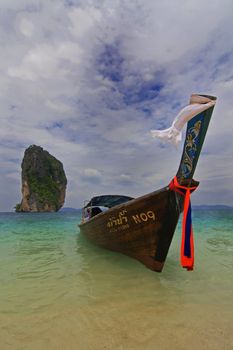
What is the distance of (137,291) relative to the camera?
3912mm

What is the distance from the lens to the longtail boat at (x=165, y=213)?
3835 millimetres

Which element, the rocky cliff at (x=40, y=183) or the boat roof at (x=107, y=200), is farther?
Answer: the rocky cliff at (x=40, y=183)

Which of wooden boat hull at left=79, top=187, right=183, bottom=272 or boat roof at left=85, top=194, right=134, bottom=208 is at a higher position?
boat roof at left=85, top=194, right=134, bottom=208

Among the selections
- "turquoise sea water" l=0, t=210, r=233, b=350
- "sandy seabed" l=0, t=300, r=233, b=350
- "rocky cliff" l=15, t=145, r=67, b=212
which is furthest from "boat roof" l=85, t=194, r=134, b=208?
"rocky cliff" l=15, t=145, r=67, b=212

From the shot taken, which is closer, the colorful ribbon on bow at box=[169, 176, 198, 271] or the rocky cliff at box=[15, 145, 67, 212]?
the colorful ribbon on bow at box=[169, 176, 198, 271]

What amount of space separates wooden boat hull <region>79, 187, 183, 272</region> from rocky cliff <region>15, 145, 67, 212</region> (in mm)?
65784

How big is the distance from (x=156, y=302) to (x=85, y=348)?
4.73 feet

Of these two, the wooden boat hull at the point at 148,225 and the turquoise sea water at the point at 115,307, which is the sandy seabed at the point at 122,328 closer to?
the turquoise sea water at the point at 115,307

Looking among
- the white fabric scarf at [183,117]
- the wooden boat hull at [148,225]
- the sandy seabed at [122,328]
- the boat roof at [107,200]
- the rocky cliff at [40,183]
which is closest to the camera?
the sandy seabed at [122,328]

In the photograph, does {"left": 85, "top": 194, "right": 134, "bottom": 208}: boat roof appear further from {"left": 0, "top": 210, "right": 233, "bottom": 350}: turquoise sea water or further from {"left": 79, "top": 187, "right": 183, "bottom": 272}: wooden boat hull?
{"left": 0, "top": 210, "right": 233, "bottom": 350}: turquoise sea water

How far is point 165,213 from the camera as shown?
4.71 m

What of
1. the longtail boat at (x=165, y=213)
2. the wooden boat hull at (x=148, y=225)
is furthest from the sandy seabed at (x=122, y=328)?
the wooden boat hull at (x=148, y=225)

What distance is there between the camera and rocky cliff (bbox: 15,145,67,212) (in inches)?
2682

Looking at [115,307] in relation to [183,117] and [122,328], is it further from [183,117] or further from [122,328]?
[183,117]
